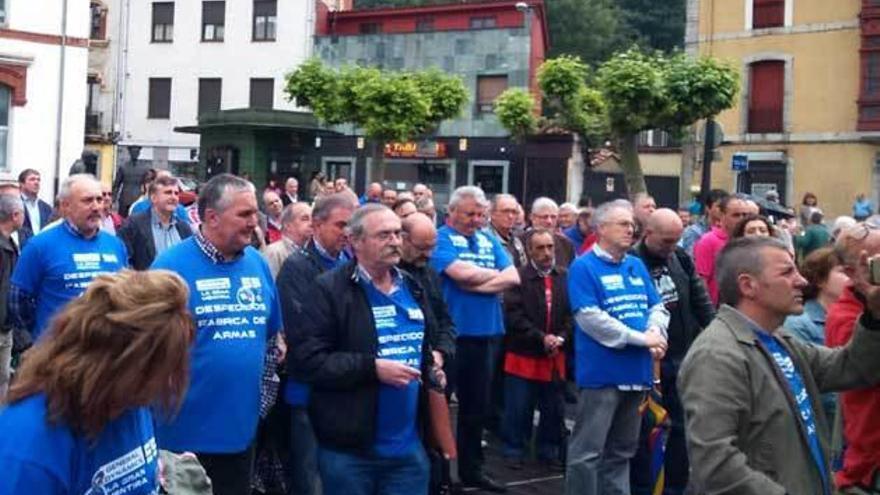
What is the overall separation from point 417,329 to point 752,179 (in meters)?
33.2

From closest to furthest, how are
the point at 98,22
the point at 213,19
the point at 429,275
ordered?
the point at 429,275 < the point at 213,19 < the point at 98,22

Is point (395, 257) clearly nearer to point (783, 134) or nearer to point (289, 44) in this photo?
point (783, 134)

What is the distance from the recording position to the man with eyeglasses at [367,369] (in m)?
5.15

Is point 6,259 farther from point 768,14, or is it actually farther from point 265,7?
point 265,7

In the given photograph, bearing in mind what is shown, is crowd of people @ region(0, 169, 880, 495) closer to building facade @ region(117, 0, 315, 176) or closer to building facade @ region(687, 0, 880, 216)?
building facade @ region(687, 0, 880, 216)

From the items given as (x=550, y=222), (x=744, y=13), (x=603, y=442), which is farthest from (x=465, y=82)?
(x=603, y=442)

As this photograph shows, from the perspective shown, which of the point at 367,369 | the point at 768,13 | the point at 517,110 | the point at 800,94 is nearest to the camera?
the point at 367,369

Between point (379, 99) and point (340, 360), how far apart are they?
84.9ft

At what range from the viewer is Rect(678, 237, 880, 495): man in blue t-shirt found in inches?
154

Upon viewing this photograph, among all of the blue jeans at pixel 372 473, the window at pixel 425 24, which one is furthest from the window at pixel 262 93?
the blue jeans at pixel 372 473

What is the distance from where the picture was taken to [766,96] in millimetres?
36875

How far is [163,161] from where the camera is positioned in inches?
1694

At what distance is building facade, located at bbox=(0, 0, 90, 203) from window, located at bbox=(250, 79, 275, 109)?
13022 mm

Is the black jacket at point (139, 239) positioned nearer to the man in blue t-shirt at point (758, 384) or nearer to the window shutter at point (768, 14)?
the man in blue t-shirt at point (758, 384)
